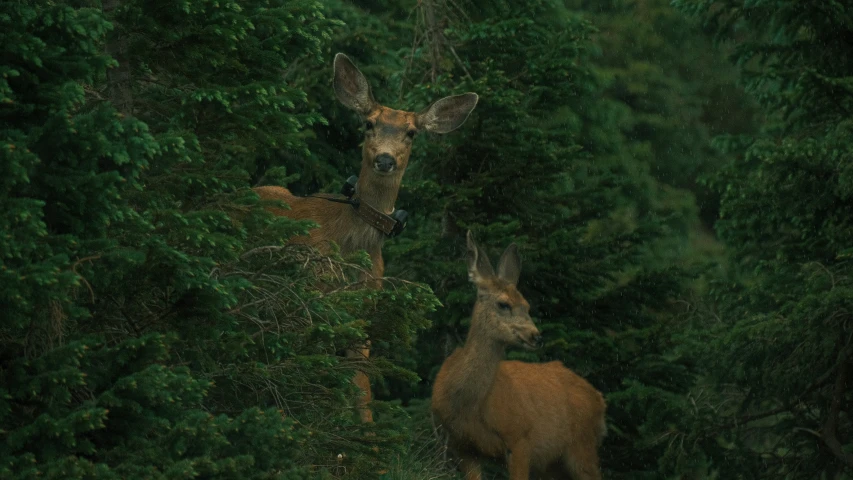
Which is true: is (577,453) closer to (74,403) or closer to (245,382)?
(245,382)

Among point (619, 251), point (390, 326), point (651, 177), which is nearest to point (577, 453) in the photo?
point (619, 251)

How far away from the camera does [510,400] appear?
12.0 m

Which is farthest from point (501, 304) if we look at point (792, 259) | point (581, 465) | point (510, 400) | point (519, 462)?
point (792, 259)

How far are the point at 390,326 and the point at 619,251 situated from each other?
6422 mm

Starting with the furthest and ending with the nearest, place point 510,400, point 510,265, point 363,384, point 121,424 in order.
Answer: point 510,265, point 510,400, point 363,384, point 121,424

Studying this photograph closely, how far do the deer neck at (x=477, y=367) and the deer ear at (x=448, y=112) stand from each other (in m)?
1.75

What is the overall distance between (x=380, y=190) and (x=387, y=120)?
65 cm

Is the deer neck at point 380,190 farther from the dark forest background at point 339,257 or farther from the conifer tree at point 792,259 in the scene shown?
the conifer tree at point 792,259

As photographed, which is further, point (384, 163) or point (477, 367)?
point (477, 367)

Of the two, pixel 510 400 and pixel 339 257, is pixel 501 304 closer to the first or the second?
pixel 510 400

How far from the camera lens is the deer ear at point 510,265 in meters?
12.6

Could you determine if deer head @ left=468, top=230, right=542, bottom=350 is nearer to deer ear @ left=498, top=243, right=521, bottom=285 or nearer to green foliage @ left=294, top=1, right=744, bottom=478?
deer ear @ left=498, top=243, right=521, bottom=285

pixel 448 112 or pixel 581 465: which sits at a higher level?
pixel 448 112

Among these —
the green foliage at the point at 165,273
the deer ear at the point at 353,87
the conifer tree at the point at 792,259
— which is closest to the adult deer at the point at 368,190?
the deer ear at the point at 353,87
